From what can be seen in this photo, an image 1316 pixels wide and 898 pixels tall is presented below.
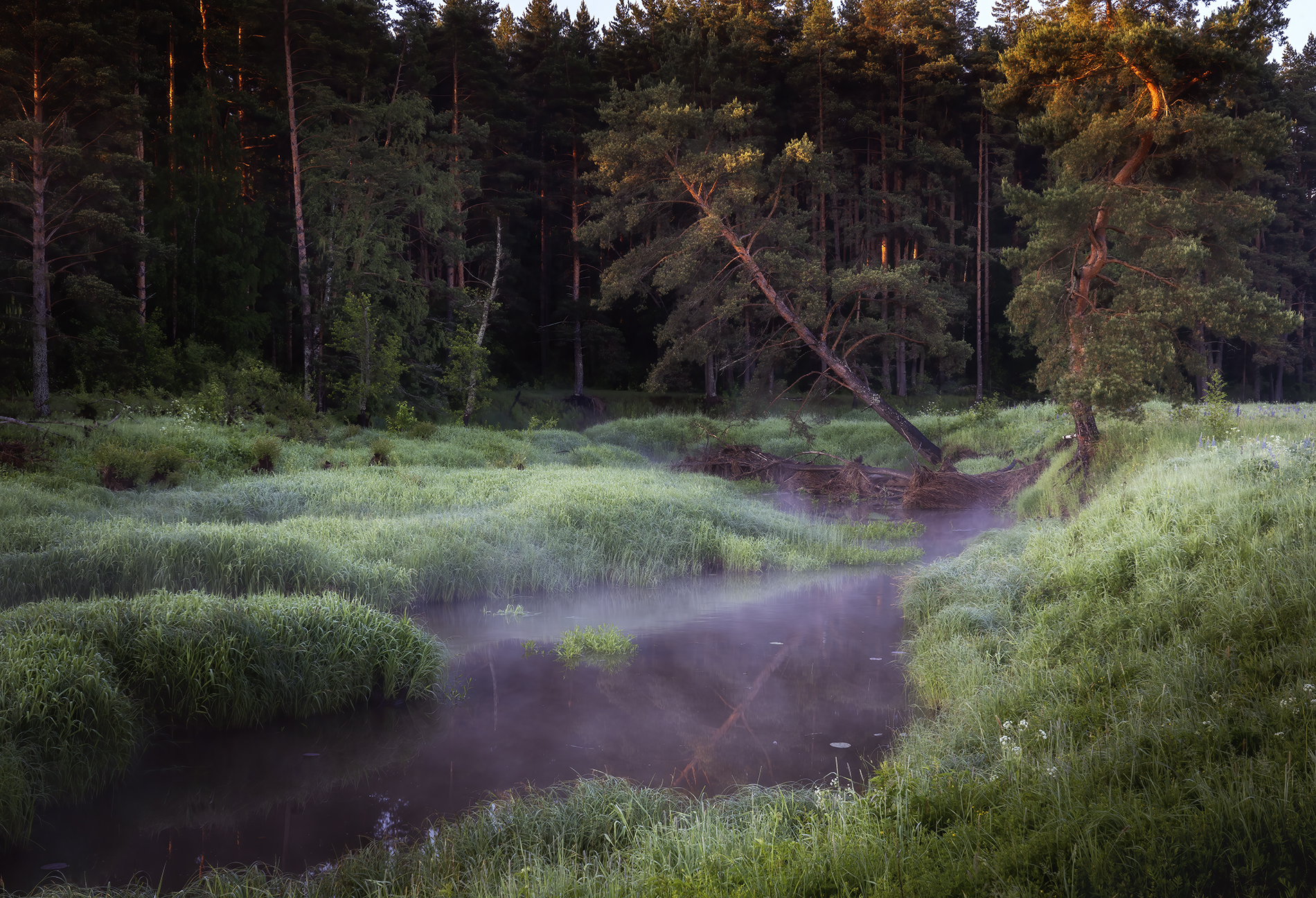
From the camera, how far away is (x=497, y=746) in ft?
19.5

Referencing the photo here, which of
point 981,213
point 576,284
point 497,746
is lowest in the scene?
point 497,746

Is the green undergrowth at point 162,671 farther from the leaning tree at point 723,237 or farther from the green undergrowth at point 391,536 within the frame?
the leaning tree at point 723,237

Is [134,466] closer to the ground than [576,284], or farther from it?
closer to the ground

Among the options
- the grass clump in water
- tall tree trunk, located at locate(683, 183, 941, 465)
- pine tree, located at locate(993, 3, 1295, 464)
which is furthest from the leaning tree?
the grass clump in water

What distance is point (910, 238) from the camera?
3788 centimetres

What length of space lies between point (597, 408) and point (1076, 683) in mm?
29232

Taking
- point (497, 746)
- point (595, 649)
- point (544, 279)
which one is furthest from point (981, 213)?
point (497, 746)

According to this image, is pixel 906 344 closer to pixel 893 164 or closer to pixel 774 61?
pixel 893 164

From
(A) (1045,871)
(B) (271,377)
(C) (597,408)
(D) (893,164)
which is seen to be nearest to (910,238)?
(D) (893,164)

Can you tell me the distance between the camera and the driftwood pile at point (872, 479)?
1672 cm

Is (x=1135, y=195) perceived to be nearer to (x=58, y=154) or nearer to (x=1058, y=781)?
(x=1058, y=781)

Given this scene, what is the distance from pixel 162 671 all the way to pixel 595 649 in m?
3.75

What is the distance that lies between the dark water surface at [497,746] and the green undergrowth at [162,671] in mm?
201

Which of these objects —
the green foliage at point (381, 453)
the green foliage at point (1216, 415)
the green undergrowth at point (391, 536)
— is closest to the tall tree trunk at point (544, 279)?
the green foliage at point (381, 453)
